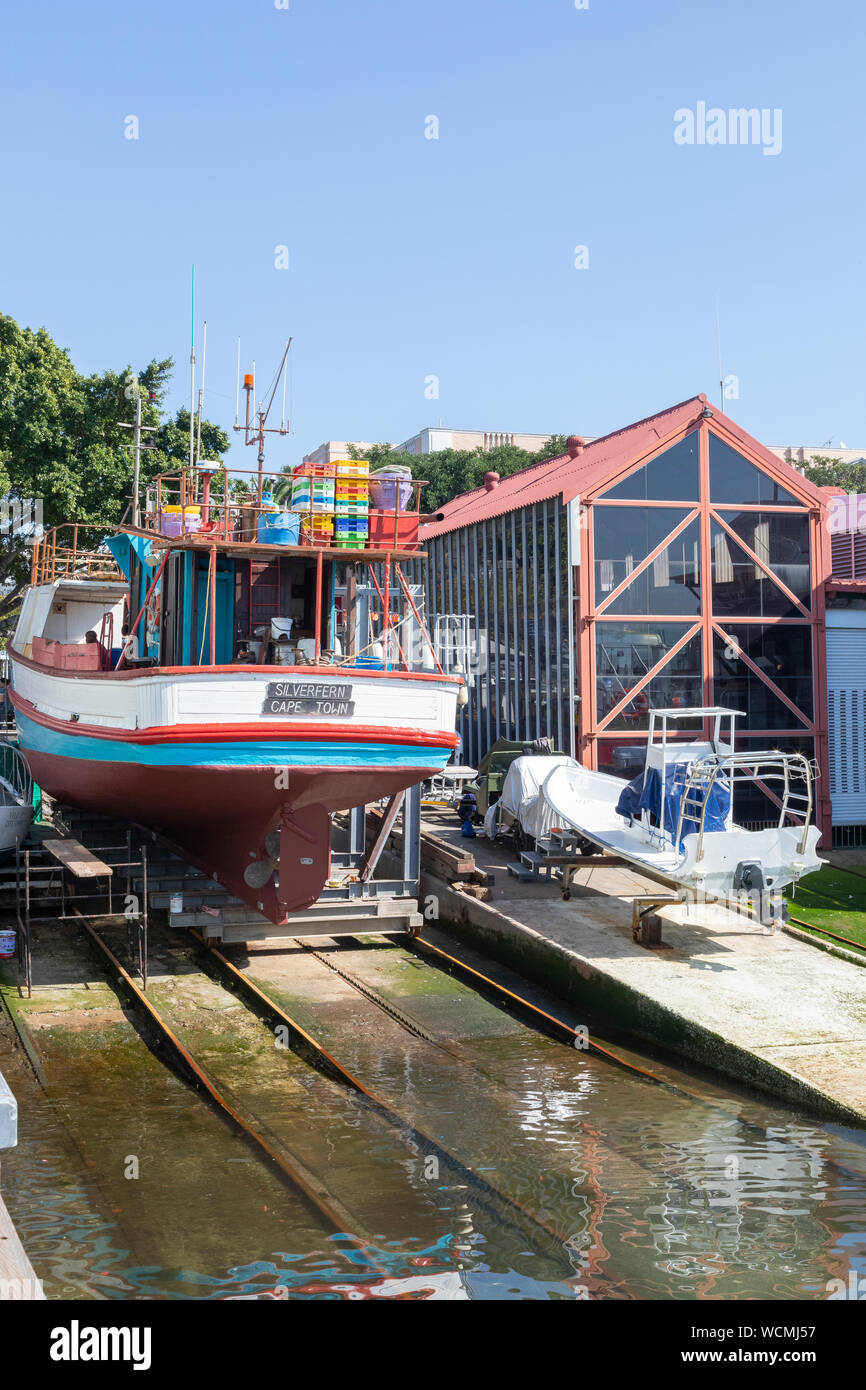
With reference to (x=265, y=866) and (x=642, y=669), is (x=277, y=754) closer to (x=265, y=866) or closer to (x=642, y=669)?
(x=265, y=866)

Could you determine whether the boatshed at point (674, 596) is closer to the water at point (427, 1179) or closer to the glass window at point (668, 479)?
the glass window at point (668, 479)

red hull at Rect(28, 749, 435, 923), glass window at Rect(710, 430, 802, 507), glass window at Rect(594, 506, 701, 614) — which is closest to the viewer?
red hull at Rect(28, 749, 435, 923)

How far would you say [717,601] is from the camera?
74.4ft

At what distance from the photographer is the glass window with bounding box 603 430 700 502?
22.3 m

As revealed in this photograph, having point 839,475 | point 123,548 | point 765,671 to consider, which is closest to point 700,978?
point 765,671

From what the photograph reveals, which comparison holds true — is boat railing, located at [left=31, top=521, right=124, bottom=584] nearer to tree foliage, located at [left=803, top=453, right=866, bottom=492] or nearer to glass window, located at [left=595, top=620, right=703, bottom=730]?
glass window, located at [left=595, top=620, right=703, bottom=730]

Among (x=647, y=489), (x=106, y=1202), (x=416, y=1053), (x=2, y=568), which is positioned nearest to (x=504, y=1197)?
(x=106, y=1202)

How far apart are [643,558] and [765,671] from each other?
341cm

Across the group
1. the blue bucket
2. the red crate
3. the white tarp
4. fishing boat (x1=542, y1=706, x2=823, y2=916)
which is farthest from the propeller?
the white tarp

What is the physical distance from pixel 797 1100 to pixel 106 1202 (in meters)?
6.52

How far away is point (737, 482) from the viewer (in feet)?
75.5

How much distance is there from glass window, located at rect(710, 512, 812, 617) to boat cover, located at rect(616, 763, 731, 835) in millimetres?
6896

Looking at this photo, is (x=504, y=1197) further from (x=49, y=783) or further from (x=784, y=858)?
(x=49, y=783)

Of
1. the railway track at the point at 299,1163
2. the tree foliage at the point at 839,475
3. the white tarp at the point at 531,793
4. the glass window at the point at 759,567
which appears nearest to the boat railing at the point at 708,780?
the white tarp at the point at 531,793
